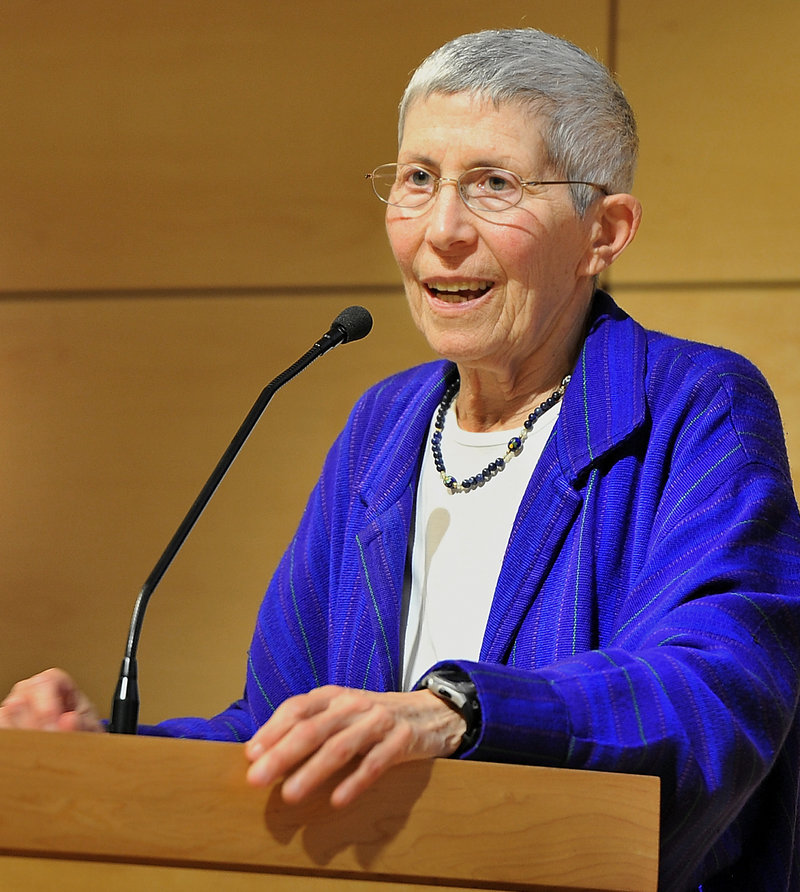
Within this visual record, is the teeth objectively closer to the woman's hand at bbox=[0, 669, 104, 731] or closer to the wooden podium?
the woman's hand at bbox=[0, 669, 104, 731]

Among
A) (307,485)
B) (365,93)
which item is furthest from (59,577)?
(365,93)

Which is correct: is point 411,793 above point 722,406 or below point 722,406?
below

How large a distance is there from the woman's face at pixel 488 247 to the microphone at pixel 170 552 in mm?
138

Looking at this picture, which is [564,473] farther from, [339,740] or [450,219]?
[339,740]

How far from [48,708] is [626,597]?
65 centimetres

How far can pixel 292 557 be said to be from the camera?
1.86 metres

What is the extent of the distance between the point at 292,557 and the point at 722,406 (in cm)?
69

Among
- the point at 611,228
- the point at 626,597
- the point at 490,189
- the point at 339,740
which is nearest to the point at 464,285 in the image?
the point at 490,189

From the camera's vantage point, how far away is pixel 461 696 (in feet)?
3.38

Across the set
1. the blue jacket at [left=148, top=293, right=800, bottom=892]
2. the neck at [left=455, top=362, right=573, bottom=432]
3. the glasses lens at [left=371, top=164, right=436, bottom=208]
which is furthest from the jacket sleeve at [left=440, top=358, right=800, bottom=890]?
the glasses lens at [left=371, top=164, right=436, bottom=208]

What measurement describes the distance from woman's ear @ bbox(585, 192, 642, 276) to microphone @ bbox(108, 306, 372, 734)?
0.35 meters

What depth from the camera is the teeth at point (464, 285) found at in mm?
1644

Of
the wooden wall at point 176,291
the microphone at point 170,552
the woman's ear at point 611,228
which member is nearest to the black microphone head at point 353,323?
the microphone at point 170,552

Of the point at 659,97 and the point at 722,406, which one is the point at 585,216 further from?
the point at 659,97
